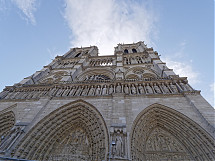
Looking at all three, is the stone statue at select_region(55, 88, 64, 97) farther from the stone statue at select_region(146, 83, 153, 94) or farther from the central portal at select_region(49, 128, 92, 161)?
the stone statue at select_region(146, 83, 153, 94)

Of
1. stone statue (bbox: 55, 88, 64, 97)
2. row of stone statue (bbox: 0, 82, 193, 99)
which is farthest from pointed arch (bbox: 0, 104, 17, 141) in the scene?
stone statue (bbox: 55, 88, 64, 97)

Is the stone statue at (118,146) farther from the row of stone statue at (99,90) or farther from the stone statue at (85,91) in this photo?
the stone statue at (85,91)

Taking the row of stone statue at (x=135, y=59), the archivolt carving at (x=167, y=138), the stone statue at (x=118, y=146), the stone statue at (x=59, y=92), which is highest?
the row of stone statue at (x=135, y=59)

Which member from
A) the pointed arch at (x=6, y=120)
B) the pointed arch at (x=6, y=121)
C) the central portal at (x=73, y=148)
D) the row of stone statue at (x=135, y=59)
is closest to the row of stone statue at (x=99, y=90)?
the pointed arch at (x=6, y=120)

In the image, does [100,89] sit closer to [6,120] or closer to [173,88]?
[173,88]

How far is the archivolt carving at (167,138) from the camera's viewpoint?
4.89m

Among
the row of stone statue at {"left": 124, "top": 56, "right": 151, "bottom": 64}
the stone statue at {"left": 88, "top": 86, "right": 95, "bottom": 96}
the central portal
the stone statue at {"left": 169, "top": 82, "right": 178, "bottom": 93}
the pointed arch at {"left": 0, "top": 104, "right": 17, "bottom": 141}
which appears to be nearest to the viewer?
the central portal

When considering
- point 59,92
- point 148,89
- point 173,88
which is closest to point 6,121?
point 59,92

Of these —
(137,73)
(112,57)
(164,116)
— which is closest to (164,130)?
(164,116)

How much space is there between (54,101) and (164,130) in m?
6.89

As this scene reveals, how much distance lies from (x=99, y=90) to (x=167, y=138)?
490cm

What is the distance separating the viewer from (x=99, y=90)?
8133 mm

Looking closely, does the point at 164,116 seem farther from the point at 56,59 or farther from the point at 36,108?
the point at 56,59

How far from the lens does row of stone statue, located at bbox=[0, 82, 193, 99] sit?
7.55 m
